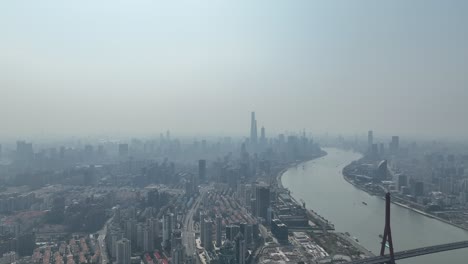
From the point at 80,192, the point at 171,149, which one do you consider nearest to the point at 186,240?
the point at 80,192

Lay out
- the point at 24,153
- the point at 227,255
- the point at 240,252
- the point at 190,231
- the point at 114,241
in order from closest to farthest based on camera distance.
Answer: the point at 227,255
the point at 240,252
the point at 114,241
the point at 190,231
the point at 24,153

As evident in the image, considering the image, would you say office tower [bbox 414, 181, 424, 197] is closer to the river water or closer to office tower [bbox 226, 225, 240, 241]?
the river water

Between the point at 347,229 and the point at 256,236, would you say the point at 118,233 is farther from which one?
the point at 347,229

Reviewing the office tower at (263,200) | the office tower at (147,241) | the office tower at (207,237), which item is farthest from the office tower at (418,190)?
the office tower at (147,241)

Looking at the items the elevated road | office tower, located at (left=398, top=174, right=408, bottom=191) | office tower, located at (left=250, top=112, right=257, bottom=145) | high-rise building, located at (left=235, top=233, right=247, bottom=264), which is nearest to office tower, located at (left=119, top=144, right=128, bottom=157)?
office tower, located at (left=250, top=112, right=257, bottom=145)

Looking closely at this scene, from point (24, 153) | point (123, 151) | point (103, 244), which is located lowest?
point (103, 244)

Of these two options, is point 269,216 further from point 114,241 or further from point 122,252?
point 122,252

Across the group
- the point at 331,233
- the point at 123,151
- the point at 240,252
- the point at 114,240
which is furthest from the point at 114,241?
the point at 123,151

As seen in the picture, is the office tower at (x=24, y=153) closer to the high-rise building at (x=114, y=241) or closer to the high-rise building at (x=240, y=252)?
the high-rise building at (x=114, y=241)
